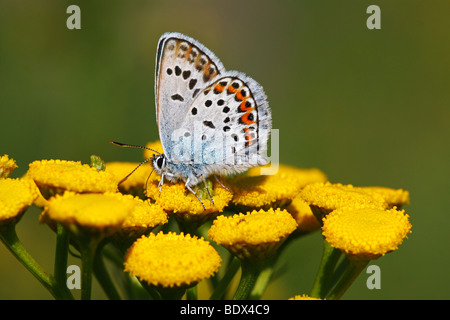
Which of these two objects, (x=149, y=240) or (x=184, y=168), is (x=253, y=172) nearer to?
(x=184, y=168)

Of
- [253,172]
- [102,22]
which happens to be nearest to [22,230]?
[102,22]

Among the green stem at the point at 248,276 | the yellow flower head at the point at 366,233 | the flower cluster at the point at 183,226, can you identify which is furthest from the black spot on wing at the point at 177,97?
the yellow flower head at the point at 366,233

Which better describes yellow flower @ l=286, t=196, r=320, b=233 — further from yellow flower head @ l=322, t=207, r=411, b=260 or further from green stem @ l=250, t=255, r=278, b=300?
yellow flower head @ l=322, t=207, r=411, b=260

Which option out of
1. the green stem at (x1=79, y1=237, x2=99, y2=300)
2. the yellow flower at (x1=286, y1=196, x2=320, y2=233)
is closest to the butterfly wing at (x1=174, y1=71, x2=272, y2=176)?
the yellow flower at (x1=286, y1=196, x2=320, y2=233)

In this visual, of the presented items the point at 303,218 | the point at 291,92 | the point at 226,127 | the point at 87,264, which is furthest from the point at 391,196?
the point at 291,92

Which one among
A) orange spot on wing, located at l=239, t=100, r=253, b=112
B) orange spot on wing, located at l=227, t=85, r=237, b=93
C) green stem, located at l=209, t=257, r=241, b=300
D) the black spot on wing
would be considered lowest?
green stem, located at l=209, t=257, r=241, b=300

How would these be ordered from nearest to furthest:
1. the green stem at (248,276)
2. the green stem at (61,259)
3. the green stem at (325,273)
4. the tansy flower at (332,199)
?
the green stem at (61,259), the green stem at (248,276), the green stem at (325,273), the tansy flower at (332,199)

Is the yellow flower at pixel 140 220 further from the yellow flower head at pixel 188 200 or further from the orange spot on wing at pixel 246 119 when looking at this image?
the orange spot on wing at pixel 246 119
